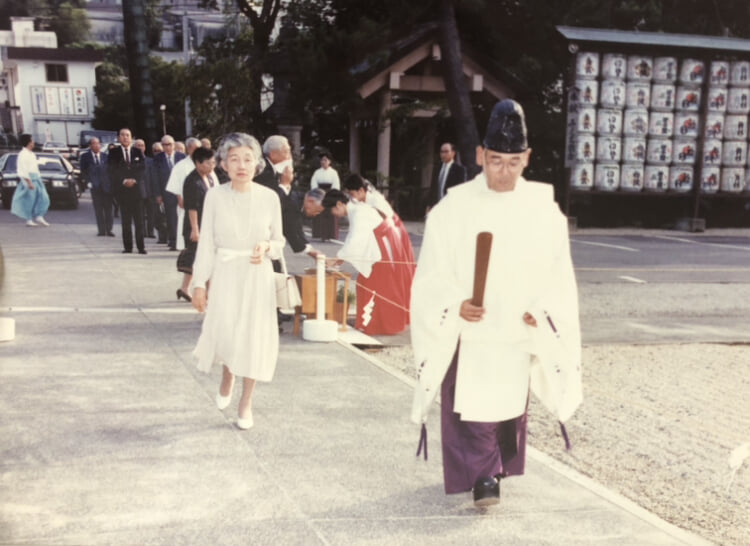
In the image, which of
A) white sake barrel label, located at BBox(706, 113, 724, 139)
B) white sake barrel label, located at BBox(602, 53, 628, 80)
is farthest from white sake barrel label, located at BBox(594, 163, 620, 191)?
white sake barrel label, located at BBox(706, 113, 724, 139)

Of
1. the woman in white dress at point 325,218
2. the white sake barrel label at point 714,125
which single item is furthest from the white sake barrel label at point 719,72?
the woman in white dress at point 325,218

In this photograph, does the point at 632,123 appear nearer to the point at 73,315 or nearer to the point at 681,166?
the point at 681,166

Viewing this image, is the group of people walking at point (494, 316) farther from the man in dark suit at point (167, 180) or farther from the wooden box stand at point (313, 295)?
the man in dark suit at point (167, 180)

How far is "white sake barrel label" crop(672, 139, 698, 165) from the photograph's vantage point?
19.5 meters

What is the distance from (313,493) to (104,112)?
155 ft

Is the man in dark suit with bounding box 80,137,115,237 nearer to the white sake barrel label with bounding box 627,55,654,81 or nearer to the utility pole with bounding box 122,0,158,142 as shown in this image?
the utility pole with bounding box 122,0,158,142

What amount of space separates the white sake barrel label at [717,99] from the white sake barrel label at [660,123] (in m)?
1.11

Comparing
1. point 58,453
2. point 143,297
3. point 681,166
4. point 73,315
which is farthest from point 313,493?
point 681,166

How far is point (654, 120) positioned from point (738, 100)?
8.07ft

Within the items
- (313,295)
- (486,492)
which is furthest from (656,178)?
(486,492)

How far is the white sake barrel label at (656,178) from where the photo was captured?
19391 millimetres

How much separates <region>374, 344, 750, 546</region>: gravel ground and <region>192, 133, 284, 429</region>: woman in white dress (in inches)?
75.6

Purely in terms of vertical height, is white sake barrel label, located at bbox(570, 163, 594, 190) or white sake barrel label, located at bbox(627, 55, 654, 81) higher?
white sake barrel label, located at bbox(627, 55, 654, 81)

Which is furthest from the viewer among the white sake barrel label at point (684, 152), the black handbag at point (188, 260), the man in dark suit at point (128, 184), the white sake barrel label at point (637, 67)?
the white sake barrel label at point (684, 152)
